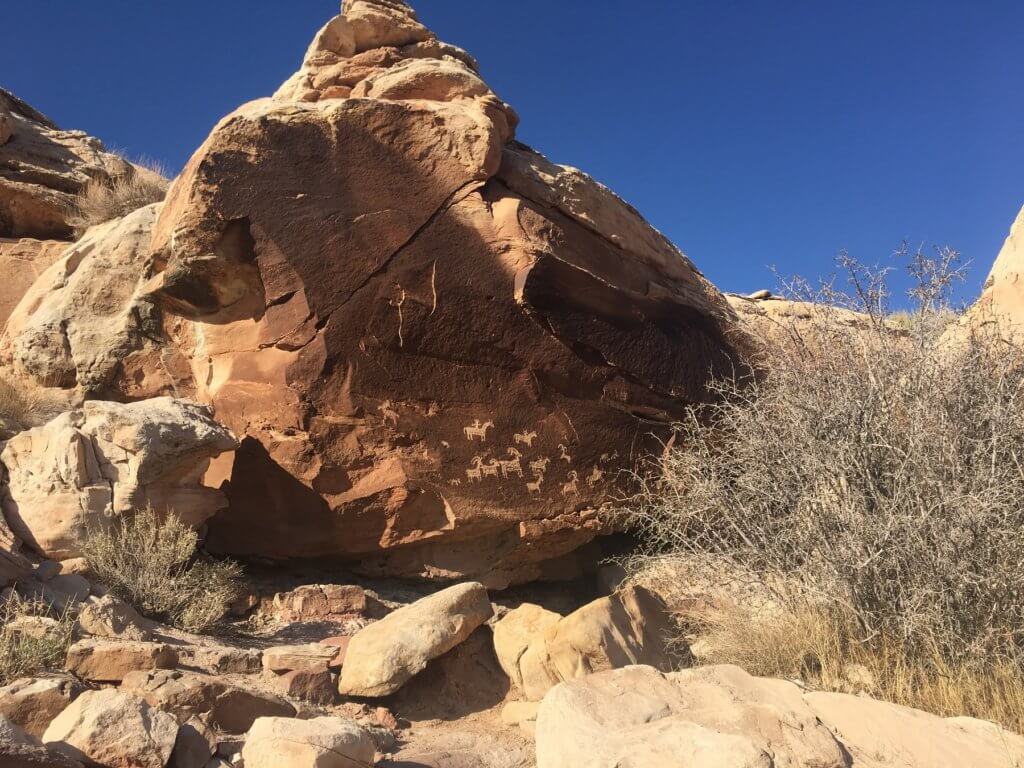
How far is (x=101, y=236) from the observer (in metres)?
8.54

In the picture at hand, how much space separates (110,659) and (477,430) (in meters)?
2.87

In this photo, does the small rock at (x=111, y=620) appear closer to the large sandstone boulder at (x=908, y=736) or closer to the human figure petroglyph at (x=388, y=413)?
the human figure petroglyph at (x=388, y=413)

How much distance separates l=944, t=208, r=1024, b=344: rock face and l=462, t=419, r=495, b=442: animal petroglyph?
390 cm

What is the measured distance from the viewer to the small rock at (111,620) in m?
4.08

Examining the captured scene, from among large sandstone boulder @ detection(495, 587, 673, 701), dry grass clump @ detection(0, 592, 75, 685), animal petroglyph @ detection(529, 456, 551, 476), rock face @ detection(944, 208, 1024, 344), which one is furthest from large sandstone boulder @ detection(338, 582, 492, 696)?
rock face @ detection(944, 208, 1024, 344)

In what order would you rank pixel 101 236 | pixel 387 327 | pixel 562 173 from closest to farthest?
pixel 387 327, pixel 562 173, pixel 101 236

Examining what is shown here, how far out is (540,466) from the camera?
605cm

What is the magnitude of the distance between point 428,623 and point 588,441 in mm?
2083

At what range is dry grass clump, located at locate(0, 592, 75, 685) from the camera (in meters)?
3.43

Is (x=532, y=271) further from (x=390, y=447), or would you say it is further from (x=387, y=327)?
(x=390, y=447)

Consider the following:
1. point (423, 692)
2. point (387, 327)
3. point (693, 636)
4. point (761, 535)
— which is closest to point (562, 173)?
point (387, 327)

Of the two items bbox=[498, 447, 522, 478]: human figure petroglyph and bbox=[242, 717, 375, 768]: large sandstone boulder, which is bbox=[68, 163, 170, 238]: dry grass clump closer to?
bbox=[498, 447, 522, 478]: human figure petroglyph

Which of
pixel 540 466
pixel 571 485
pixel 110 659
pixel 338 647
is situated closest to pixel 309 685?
pixel 338 647

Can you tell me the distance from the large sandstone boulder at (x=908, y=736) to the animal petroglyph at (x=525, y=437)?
9.60 ft
